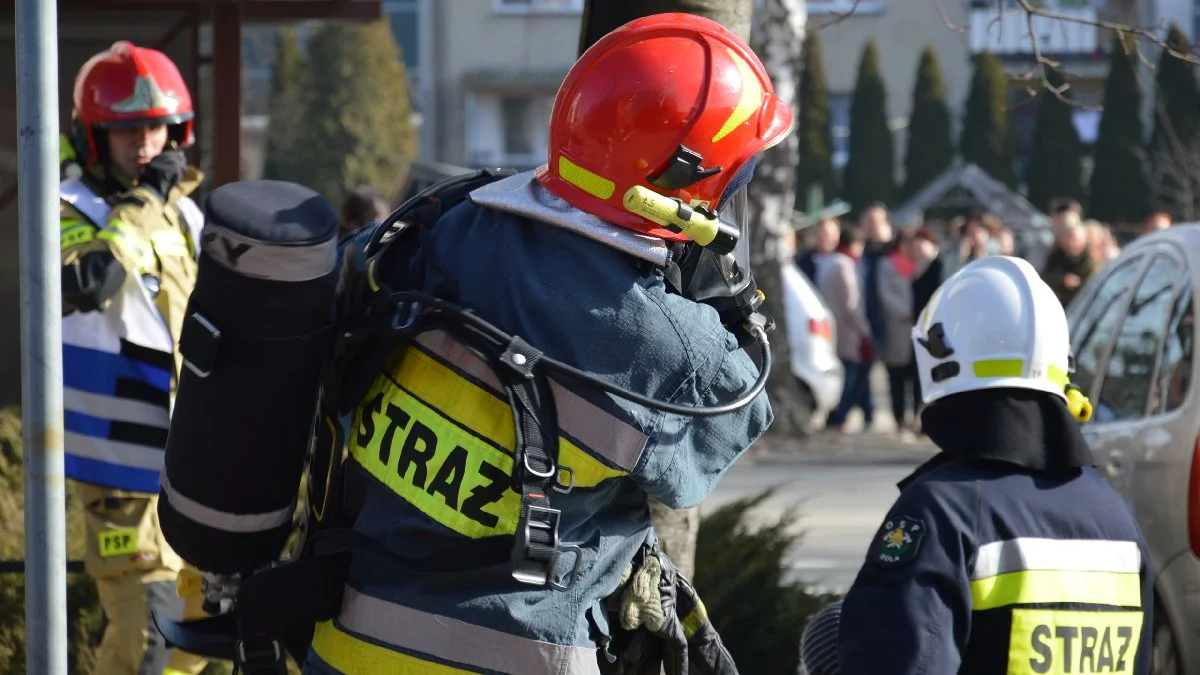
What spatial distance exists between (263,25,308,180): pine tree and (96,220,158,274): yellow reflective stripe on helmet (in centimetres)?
2975

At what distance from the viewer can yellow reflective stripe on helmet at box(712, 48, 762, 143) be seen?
243 centimetres

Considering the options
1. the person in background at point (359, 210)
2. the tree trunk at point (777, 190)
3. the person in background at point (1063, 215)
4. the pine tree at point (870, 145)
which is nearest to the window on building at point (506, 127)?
the pine tree at point (870, 145)

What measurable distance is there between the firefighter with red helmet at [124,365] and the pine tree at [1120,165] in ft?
96.9

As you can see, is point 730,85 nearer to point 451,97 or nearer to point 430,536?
point 430,536

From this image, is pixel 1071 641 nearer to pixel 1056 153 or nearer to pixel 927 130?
pixel 1056 153

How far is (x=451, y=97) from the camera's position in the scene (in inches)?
1464

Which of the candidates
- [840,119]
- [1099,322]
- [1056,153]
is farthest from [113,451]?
[840,119]

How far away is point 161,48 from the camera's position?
7883mm

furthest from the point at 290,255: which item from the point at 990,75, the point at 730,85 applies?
the point at 990,75

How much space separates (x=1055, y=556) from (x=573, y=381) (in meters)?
0.96

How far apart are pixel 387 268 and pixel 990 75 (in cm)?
3316

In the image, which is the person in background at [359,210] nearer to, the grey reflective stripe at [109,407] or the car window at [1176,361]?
the grey reflective stripe at [109,407]

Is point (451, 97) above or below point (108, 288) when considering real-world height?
below

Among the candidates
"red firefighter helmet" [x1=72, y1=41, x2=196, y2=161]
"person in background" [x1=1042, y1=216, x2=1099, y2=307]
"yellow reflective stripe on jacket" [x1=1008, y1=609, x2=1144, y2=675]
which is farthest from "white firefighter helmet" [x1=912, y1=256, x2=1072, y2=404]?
"person in background" [x1=1042, y1=216, x2=1099, y2=307]
